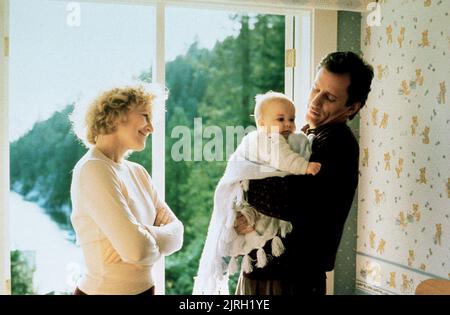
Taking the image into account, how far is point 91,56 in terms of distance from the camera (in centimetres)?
216

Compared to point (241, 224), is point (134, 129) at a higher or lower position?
higher

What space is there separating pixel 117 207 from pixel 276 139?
53cm

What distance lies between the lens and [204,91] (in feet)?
7.57

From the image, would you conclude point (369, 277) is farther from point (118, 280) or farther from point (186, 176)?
point (118, 280)

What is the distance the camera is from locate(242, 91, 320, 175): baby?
1600 millimetres

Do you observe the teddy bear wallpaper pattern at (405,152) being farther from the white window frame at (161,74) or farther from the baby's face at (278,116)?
the baby's face at (278,116)

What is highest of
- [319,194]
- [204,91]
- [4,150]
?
[204,91]

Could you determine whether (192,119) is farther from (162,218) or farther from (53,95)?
(162,218)

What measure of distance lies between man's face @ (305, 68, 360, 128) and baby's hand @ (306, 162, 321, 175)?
0.67 feet

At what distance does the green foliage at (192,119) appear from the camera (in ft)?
7.03

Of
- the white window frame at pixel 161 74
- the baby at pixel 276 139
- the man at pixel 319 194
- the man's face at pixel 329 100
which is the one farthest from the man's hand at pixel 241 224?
the white window frame at pixel 161 74

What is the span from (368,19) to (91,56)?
47.7 inches

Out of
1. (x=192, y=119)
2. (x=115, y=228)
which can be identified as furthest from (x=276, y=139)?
(x=192, y=119)

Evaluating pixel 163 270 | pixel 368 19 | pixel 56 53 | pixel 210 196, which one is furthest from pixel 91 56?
pixel 368 19
